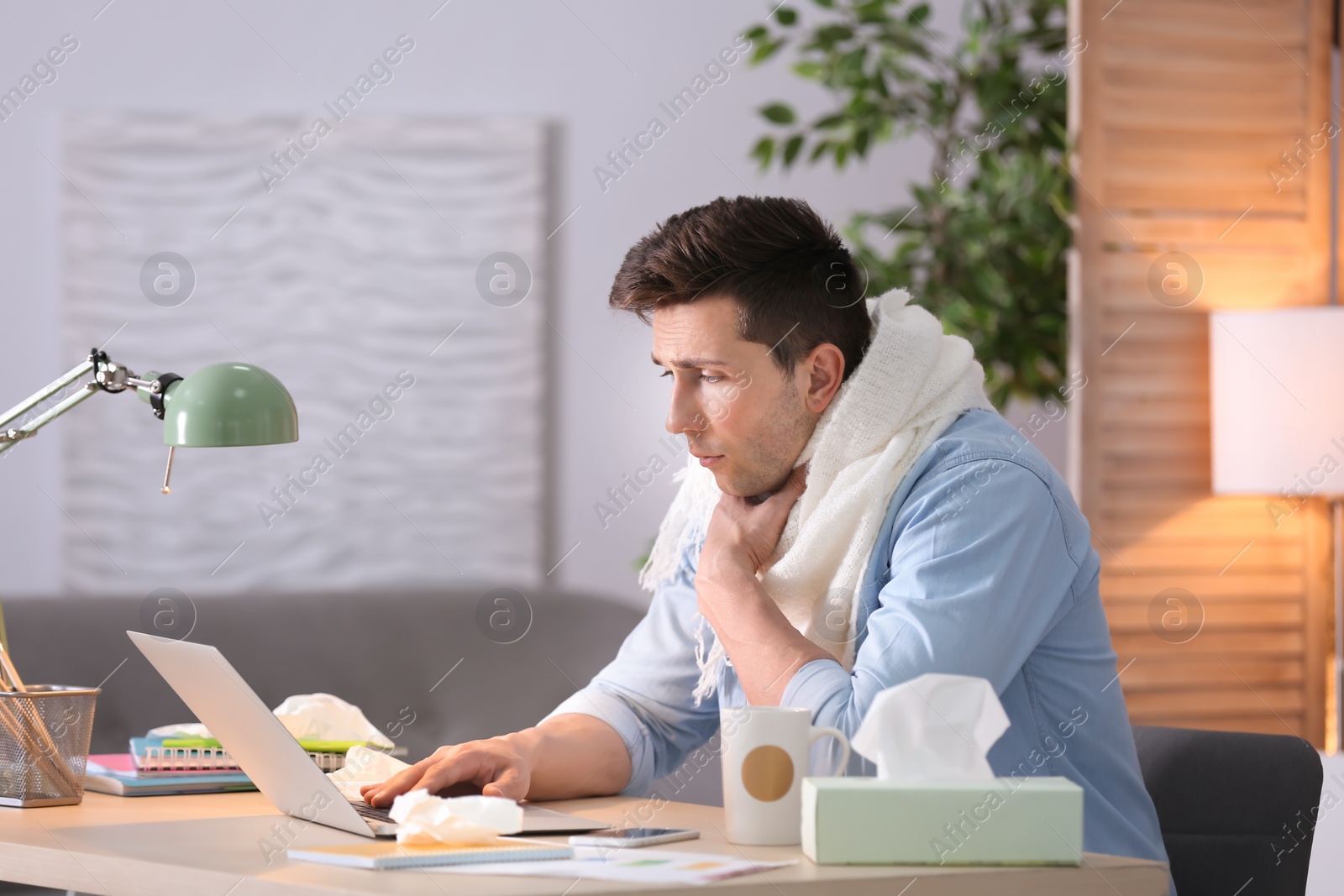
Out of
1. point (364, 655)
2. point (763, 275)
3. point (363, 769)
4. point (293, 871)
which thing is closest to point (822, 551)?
point (763, 275)

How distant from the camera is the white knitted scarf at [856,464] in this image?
4.74 ft

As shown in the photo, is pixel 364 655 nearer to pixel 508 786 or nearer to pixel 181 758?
pixel 181 758

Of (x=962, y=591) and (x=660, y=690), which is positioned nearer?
(x=962, y=591)

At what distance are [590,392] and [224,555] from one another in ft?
3.33

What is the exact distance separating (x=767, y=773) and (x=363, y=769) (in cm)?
54

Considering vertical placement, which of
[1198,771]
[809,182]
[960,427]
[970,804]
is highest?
[809,182]

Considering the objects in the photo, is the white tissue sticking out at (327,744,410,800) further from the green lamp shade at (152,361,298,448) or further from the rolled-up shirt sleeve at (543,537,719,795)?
the green lamp shade at (152,361,298,448)

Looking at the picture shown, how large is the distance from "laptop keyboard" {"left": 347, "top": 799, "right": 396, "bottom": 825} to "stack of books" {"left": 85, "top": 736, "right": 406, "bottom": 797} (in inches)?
6.6

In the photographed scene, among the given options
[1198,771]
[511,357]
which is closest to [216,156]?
[511,357]

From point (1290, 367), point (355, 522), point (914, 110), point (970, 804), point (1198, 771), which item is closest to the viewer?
point (970, 804)

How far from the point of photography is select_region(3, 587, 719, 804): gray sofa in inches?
100

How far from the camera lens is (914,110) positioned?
10.7 ft

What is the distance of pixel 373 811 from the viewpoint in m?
1.22

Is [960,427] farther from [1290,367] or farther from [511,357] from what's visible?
[511,357]
